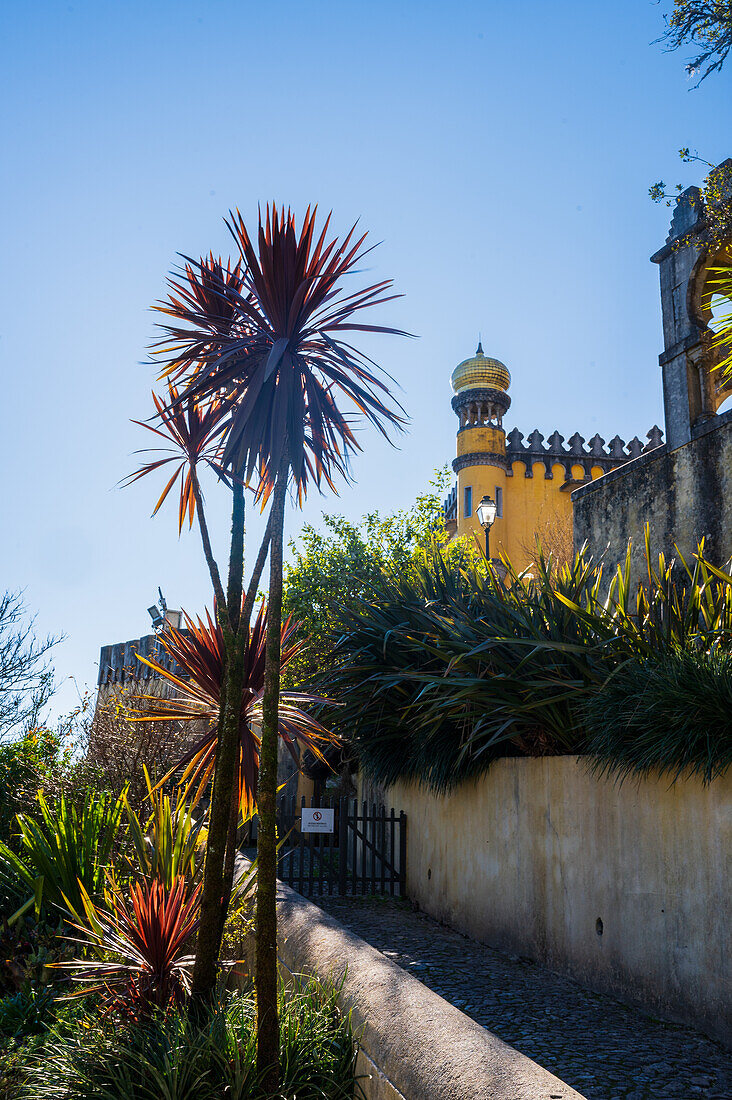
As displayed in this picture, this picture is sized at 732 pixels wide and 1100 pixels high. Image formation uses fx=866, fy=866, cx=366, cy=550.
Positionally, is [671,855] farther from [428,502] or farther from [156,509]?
[428,502]

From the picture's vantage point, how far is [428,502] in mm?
17250

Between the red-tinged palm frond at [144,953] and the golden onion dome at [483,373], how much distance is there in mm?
28853

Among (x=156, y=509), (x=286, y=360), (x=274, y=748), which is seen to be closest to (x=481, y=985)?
(x=274, y=748)

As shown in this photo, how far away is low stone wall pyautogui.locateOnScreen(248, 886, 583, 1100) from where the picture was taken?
2.95m

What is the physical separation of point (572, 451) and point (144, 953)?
1218 inches

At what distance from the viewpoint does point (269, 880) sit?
3.92m

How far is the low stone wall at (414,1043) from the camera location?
295 centimetres

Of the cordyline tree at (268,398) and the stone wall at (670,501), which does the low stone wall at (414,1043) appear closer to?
the cordyline tree at (268,398)

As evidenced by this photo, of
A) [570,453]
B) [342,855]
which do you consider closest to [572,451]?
[570,453]

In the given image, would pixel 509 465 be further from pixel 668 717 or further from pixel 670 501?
pixel 668 717

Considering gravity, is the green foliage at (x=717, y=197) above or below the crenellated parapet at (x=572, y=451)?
below

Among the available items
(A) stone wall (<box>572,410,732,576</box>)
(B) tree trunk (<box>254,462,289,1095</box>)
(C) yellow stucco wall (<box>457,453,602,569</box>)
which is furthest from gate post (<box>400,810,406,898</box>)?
(C) yellow stucco wall (<box>457,453,602,569</box>)

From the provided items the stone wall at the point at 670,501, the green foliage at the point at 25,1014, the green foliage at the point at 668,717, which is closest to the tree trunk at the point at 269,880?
the green foliage at the point at 25,1014

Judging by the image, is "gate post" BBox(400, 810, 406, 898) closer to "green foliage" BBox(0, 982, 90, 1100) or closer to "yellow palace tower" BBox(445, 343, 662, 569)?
"green foliage" BBox(0, 982, 90, 1100)
